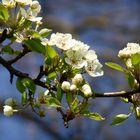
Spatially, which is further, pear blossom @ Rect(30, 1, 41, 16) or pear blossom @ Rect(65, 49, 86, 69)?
pear blossom @ Rect(30, 1, 41, 16)

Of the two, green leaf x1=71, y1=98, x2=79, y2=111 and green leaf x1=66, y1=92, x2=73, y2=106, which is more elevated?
green leaf x1=66, y1=92, x2=73, y2=106

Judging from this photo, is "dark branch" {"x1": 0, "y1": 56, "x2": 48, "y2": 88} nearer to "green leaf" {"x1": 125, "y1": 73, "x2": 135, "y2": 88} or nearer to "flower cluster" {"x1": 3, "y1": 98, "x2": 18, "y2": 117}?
"flower cluster" {"x1": 3, "y1": 98, "x2": 18, "y2": 117}

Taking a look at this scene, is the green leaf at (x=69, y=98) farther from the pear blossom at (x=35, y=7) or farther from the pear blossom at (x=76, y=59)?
the pear blossom at (x=35, y=7)

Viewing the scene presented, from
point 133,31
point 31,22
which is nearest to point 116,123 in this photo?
point 31,22

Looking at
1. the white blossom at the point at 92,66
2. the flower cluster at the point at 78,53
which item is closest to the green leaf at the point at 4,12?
the flower cluster at the point at 78,53

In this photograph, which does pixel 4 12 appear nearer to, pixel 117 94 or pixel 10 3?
pixel 10 3

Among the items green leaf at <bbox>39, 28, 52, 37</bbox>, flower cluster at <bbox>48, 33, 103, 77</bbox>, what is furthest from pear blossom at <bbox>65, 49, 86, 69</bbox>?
green leaf at <bbox>39, 28, 52, 37</bbox>

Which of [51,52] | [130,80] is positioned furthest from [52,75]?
[130,80]
